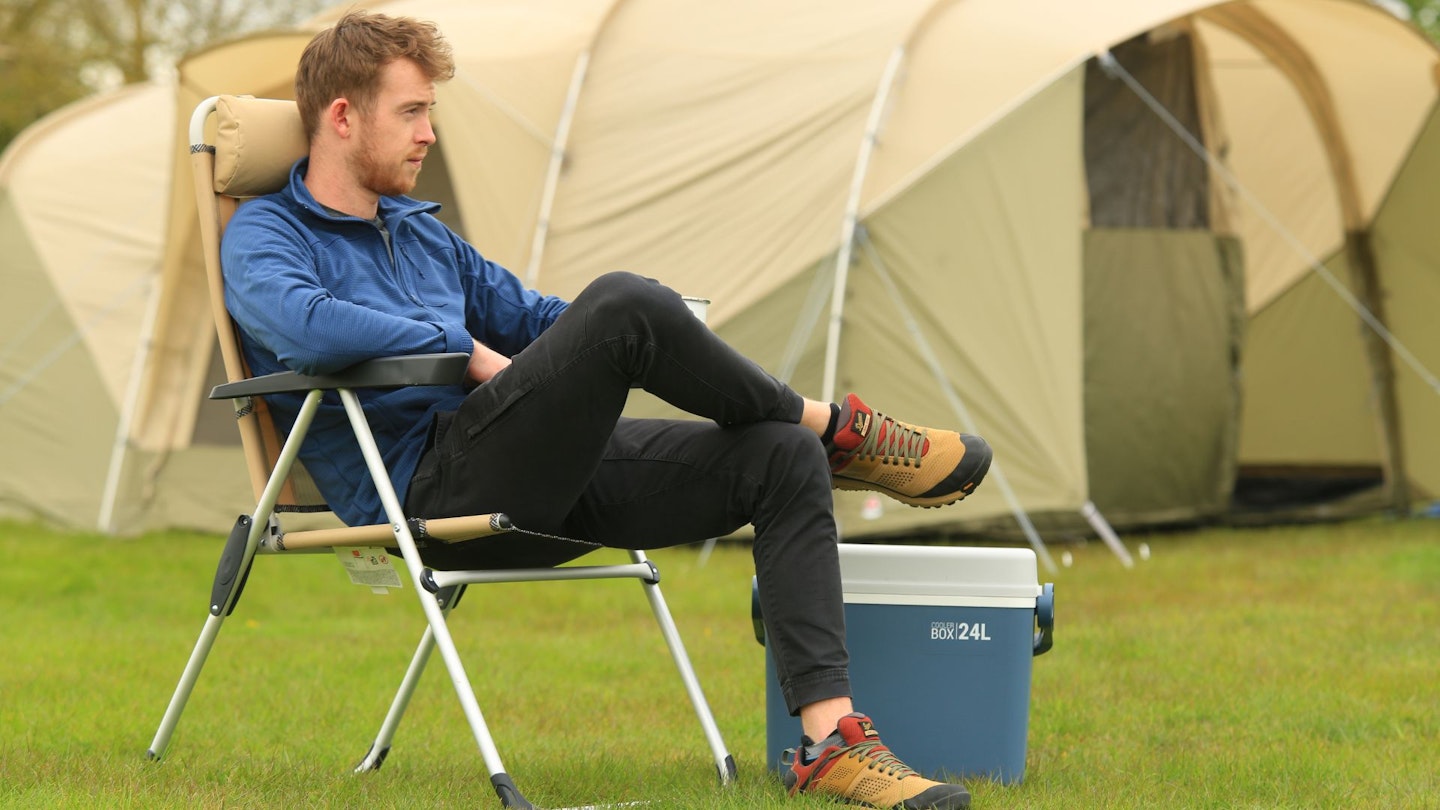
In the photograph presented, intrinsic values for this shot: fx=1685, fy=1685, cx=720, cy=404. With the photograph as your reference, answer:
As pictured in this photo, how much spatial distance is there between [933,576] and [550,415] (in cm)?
65

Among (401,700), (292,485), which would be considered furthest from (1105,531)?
(292,485)

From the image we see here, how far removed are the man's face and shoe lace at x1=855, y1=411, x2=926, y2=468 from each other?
0.81 m

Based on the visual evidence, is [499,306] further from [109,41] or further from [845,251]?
[109,41]

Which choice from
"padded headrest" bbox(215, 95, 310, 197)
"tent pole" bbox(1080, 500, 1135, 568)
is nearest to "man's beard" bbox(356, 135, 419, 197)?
"padded headrest" bbox(215, 95, 310, 197)

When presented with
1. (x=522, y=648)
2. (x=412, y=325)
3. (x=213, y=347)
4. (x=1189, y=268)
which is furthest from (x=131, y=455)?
(x=412, y=325)

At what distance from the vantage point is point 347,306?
7.82 ft

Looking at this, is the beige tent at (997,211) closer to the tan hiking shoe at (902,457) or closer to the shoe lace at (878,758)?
the tan hiking shoe at (902,457)

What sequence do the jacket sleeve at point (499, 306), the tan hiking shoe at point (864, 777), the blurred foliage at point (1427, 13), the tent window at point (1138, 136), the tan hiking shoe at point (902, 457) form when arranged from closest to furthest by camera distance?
the tan hiking shoe at point (864, 777)
the tan hiking shoe at point (902, 457)
the jacket sleeve at point (499, 306)
the tent window at point (1138, 136)
the blurred foliage at point (1427, 13)

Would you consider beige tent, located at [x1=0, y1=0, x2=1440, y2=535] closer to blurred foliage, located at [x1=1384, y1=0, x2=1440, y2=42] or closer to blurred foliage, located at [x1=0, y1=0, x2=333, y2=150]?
blurred foliage, located at [x1=0, y1=0, x2=333, y2=150]

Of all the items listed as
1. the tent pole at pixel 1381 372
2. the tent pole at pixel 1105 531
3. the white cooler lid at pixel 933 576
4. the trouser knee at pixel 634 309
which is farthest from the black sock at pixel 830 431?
the tent pole at pixel 1381 372

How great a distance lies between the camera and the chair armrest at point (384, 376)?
231cm

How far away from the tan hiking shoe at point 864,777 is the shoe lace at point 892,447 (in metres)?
0.39

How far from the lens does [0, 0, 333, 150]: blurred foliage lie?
45.0 feet

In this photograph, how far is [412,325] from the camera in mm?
2404
